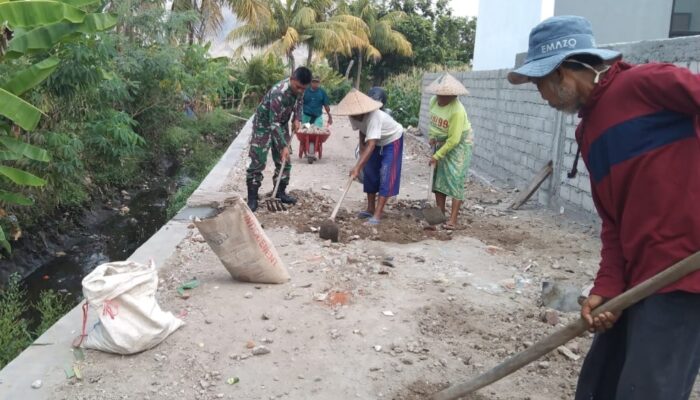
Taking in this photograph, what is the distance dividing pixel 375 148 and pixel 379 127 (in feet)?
1.44

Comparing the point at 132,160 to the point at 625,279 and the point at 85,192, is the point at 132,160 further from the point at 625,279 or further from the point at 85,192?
the point at 625,279

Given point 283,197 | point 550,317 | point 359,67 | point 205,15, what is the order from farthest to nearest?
point 359,67 < point 205,15 < point 283,197 < point 550,317

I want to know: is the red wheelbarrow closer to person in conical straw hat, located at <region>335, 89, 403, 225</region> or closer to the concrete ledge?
person in conical straw hat, located at <region>335, 89, 403, 225</region>

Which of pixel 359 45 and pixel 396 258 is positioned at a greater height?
pixel 359 45

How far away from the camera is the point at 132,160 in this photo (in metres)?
11.1

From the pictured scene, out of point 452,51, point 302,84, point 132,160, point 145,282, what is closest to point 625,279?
point 145,282

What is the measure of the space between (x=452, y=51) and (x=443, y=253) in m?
29.3

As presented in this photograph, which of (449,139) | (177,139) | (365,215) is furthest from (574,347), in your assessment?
(177,139)

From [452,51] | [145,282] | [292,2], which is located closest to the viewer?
[145,282]

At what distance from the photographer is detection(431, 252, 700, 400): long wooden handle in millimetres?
1867

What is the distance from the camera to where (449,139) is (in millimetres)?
6316

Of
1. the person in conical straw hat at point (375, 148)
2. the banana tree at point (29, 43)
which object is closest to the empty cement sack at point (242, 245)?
the banana tree at point (29, 43)

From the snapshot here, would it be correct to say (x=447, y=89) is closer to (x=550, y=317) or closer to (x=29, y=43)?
(x=550, y=317)

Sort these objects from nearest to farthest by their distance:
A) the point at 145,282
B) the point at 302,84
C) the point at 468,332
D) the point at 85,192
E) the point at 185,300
→ 1. the point at 145,282
2. the point at 468,332
3. the point at 185,300
4. the point at 302,84
5. the point at 85,192
